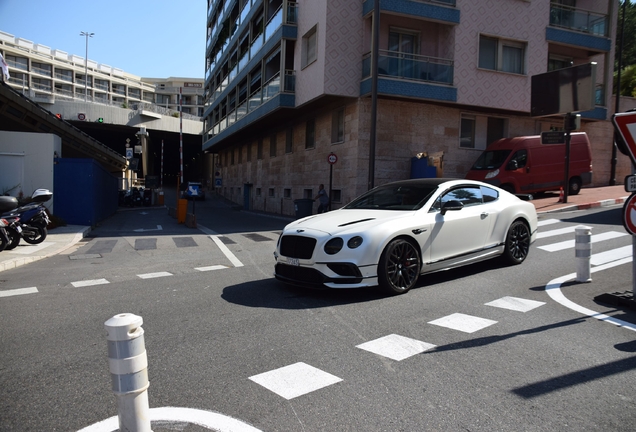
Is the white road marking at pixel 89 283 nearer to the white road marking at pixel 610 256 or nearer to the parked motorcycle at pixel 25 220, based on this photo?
the parked motorcycle at pixel 25 220

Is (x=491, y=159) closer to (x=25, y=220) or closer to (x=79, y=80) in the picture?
(x=25, y=220)

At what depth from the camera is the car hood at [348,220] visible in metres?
6.23

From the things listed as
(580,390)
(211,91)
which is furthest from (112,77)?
(580,390)

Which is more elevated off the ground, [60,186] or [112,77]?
[112,77]

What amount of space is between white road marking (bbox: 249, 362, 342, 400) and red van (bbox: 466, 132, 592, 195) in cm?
1710

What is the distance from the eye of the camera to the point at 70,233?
558 inches

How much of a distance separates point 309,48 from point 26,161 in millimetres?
12619

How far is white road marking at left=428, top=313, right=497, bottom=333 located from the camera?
4.92 metres

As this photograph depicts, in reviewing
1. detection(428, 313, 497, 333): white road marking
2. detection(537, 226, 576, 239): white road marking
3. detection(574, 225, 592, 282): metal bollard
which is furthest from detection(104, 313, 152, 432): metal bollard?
detection(537, 226, 576, 239): white road marking

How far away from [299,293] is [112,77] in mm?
114903

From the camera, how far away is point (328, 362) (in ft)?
13.1

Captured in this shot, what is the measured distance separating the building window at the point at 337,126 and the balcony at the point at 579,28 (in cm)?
1039

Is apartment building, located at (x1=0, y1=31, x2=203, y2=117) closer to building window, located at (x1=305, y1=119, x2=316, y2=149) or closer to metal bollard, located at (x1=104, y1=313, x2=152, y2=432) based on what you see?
building window, located at (x1=305, y1=119, x2=316, y2=149)

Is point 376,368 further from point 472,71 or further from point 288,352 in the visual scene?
point 472,71
